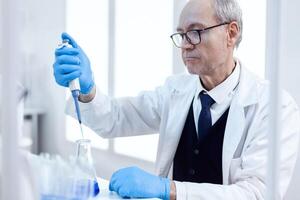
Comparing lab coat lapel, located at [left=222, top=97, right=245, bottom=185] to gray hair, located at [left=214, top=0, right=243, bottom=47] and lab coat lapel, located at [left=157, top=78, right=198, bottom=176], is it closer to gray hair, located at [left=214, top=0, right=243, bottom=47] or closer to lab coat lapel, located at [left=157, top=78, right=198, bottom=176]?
lab coat lapel, located at [left=157, top=78, right=198, bottom=176]

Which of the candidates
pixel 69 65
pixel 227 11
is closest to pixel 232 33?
pixel 227 11

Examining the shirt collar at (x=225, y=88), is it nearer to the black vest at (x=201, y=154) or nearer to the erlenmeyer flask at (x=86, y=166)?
the black vest at (x=201, y=154)

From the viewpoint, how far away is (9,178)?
1.51 ft

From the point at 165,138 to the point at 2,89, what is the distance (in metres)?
1.01

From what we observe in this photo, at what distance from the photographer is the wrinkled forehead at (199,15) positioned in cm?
133

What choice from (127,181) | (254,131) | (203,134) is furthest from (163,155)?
(127,181)

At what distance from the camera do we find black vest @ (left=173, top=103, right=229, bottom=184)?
4.29 ft

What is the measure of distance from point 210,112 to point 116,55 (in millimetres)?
1548

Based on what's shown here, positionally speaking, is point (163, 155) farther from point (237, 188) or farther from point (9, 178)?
point (9, 178)

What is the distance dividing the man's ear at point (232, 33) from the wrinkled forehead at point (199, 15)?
80 mm

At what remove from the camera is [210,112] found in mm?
1364

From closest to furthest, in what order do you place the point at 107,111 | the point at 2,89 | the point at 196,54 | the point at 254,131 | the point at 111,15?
the point at 2,89
the point at 254,131
the point at 196,54
the point at 107,111
the point at 111,15

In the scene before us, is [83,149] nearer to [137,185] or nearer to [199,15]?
[137,185]

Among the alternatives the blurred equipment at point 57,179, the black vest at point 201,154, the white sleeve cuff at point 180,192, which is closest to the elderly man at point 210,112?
the black vest at point 201,154
